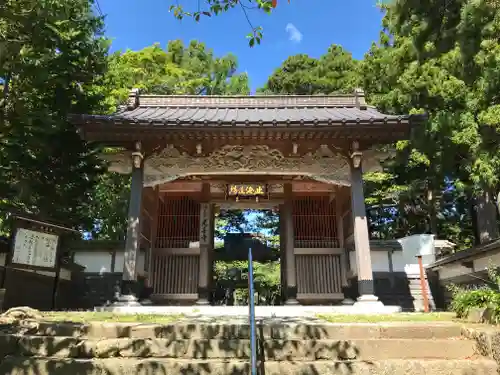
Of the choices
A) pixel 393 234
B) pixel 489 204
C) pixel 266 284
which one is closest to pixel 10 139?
pixel 266 284

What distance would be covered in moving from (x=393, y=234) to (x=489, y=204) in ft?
25.7

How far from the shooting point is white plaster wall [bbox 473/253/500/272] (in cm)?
839

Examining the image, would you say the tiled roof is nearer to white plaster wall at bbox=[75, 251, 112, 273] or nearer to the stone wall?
white plaster wall at bbox=[75, 251, 112, 273]

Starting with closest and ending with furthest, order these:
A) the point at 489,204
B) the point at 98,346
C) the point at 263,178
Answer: the point at 98,346 < the point at 263,178 < the point at 489,204

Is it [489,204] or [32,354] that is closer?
[32,354]

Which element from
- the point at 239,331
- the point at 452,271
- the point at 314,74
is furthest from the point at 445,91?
the point at 314,74

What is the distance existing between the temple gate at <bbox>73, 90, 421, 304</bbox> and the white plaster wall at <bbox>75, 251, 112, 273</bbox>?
1457 millimetres

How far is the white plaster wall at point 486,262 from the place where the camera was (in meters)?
8.39

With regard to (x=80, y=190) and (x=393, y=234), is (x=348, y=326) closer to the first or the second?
(x=80, y=190)

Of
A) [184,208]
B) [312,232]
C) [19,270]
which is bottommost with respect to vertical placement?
[19,270]

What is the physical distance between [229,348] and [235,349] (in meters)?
0.07

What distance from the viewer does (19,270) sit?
7.80 m

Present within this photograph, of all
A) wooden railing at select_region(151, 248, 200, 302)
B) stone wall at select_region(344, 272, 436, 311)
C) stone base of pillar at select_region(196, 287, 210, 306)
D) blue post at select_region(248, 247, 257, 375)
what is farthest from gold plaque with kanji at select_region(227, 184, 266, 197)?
blue post at select_region(248, 247, 257, 375)

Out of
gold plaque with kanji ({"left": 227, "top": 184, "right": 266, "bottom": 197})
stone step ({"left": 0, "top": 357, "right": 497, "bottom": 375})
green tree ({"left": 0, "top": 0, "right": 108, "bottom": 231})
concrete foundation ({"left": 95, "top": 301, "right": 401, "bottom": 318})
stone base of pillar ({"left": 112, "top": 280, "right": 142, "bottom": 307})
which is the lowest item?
stone step ({"left": 0, "top": 357, "right": 497, "bottom": 375})
